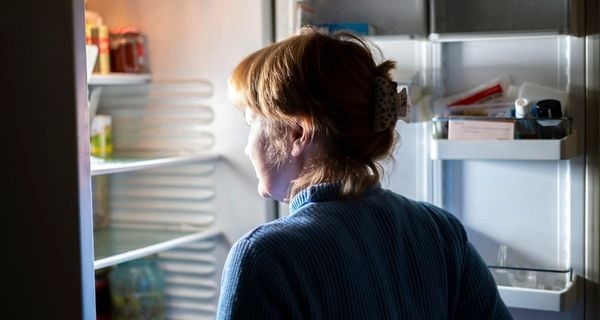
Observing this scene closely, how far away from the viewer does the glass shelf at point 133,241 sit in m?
1.77

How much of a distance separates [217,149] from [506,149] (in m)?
0.71

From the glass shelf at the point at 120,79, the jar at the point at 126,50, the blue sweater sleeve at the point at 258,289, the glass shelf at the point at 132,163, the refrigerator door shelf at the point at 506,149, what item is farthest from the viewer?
the jar at the point at 126,50

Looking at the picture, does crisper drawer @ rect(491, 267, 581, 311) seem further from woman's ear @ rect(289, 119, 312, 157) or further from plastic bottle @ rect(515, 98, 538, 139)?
woman's ear @ rect(289, 119, 312, 157)

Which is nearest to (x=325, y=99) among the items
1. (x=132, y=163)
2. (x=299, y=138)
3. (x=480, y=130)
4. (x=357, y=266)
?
(x=299, y=138)

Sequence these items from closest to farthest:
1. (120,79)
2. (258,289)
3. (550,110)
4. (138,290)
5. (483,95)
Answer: (258,289) < (550,110) < (483,95) < (120,79) < (138,290)

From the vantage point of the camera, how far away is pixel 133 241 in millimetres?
1988

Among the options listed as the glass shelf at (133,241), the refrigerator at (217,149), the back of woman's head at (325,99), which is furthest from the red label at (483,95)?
the glass shelf at (133,241)

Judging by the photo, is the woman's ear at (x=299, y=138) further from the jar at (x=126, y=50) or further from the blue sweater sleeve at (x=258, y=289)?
the jar at (x=126, y=50)

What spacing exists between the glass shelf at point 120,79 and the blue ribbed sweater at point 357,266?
825 mm

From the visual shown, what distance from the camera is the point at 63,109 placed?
1.17 metres

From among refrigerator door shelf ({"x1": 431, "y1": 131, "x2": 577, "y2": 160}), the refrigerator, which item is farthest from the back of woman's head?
refrigerator door shelf ({"x1": 431, "y1": 131, "x2": 577, "y2": 160})

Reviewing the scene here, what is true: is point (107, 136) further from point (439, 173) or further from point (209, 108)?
point (439, 173)

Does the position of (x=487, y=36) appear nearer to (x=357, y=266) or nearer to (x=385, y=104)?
(x=385, y=104)

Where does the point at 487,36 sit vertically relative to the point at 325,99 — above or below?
above
